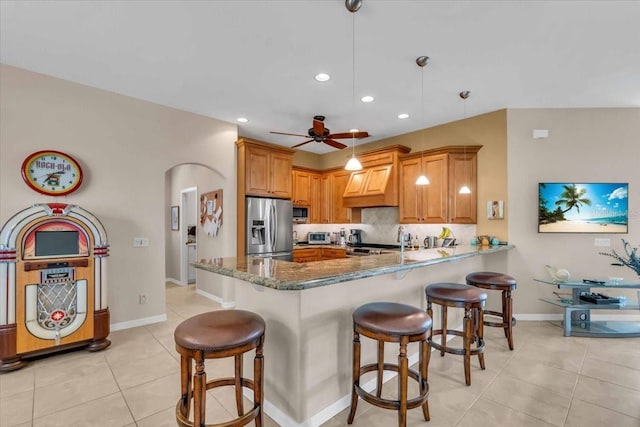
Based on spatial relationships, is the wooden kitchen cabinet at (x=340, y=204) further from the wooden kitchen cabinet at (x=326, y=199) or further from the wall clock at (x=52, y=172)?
the wall clock at (x=52, y=172)

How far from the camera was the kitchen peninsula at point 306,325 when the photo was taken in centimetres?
196

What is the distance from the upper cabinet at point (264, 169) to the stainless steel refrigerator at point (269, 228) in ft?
0.53

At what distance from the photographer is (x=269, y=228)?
16.9 feet

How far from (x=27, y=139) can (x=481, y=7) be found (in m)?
4.48

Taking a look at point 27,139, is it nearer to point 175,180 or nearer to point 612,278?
point 175,180

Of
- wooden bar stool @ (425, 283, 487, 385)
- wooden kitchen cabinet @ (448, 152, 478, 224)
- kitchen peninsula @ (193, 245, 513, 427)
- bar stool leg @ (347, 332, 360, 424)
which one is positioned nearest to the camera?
kitchen peninsula @ (193, 245, 513, 427)

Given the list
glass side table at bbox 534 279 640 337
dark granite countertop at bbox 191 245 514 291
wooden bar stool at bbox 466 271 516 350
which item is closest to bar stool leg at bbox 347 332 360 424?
dark granite countertop at bbox 191 245 514 291

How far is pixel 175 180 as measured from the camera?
7008 millimetres

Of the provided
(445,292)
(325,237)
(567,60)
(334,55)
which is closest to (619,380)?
(445,292)

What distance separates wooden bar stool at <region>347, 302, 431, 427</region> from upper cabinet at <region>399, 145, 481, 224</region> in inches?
117

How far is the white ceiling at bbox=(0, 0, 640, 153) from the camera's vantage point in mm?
2346

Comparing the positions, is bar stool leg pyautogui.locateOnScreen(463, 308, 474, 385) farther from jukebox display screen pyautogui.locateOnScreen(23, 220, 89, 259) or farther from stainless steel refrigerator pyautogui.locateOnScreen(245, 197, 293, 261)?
jukebox display screen pyautogui.locateOnScreen(23, 220, 89, 259)

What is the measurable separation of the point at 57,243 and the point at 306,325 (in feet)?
9.05

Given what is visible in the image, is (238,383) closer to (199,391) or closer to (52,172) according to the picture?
(199,391)
